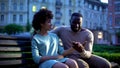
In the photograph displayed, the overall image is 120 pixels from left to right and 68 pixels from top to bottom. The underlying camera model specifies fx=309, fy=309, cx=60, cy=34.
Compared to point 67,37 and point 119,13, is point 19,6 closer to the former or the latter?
point 119,13

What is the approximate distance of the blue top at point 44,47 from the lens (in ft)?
12.2

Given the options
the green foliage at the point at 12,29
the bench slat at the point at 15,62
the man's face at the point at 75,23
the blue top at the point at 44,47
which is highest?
the man's face at the point at 75,23

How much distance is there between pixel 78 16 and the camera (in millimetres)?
4277

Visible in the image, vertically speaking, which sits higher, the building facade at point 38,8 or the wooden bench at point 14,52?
the building facade at point 38,8

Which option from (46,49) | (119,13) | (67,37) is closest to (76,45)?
(46,49)

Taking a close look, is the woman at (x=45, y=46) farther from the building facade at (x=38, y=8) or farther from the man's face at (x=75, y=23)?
the building facade at (x=38, y=8)

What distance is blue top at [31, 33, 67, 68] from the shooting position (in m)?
3.71

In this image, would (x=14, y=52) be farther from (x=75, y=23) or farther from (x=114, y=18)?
(x=114, y=18)

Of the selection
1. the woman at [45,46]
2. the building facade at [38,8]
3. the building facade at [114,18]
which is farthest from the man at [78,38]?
the building facade at [114,18]

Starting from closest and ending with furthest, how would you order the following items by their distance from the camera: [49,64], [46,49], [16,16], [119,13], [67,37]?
[49,64] → [46,49] → [67,37] → [119,13] → [16,16]

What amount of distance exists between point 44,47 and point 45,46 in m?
0.02

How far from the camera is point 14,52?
165 inches

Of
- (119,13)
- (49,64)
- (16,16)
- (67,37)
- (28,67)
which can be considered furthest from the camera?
(16,16)

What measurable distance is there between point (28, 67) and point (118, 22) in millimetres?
46245
